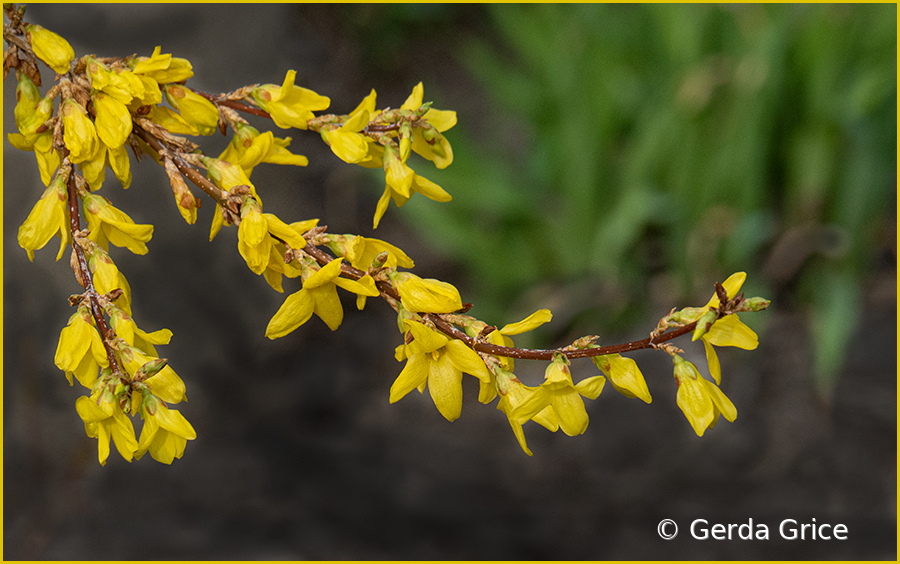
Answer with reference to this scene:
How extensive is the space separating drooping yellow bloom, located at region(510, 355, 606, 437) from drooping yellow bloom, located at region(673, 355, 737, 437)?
8 centimetres

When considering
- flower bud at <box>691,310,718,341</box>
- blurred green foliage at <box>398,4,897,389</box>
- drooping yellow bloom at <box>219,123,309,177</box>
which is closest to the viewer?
flower bud at <box>691,310,718,341</box>

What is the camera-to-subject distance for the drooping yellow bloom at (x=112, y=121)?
466 millimetres

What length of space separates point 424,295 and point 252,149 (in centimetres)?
20

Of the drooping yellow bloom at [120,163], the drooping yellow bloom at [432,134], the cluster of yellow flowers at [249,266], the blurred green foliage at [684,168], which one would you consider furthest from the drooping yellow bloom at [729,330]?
the blurred green foliage at [684,168]

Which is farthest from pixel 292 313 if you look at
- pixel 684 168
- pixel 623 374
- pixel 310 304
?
pixel 684 168

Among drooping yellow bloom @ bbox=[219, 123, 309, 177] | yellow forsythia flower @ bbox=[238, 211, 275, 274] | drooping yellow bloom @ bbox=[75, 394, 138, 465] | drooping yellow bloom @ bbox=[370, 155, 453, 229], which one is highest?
drooping yellow bloom @ bbox=[219, 123, 309, 177]

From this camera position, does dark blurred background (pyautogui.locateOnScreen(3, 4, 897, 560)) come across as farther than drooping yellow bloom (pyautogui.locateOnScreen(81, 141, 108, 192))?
Yes

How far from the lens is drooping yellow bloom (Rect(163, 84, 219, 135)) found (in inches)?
20.6

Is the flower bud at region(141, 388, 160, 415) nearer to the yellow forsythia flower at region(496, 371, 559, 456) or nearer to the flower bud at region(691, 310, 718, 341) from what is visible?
the yellow forsythia flower at region(496, 371, 559, 456)

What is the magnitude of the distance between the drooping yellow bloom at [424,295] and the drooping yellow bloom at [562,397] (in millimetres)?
77

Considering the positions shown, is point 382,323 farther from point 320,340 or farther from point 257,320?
point 257,320

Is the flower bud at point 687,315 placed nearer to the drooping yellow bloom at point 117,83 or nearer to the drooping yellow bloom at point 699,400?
the drooping yellow bloom at point 699,400

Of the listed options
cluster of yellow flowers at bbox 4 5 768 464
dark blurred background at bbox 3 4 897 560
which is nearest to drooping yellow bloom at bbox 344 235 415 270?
cluster of yellow flowers at bbox 4 5 768 464

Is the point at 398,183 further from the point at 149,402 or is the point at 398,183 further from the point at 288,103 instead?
the point at 149,402
